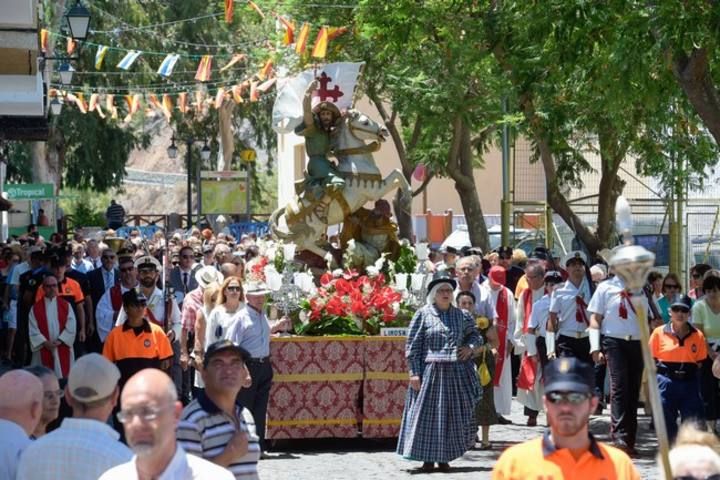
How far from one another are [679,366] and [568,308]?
7.47 ft

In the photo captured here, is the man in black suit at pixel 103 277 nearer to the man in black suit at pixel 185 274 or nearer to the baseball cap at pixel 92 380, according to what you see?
the man in black suit at pixel 185 274

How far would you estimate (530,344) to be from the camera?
16828mm

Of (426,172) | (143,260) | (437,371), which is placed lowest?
(437,371)

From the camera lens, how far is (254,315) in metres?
14.3

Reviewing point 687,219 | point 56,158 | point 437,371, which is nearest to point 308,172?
point 437,371

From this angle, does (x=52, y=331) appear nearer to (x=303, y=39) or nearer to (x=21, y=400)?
(x=21, y=400)

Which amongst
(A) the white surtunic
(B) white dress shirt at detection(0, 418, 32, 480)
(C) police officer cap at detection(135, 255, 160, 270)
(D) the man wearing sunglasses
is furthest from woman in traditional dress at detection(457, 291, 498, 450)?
(D) the man wearing sunglasses

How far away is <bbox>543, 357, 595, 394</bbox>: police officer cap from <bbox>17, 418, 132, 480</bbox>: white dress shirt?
1707 mm

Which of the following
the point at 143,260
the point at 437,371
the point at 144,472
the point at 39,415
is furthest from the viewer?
the point at 143,260

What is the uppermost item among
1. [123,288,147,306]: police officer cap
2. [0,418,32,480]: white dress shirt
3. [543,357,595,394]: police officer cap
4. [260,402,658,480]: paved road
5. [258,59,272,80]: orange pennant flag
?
[258,59,272,80]: orange pennant flag

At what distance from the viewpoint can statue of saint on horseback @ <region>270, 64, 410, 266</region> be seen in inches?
711

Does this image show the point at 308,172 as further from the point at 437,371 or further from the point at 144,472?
the point at 144,472

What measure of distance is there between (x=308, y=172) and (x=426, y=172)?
74.5 feet

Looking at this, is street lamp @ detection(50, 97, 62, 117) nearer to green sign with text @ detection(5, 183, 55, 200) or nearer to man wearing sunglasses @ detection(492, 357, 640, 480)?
green sign with text @ detection(5, 183, 55, 200)
